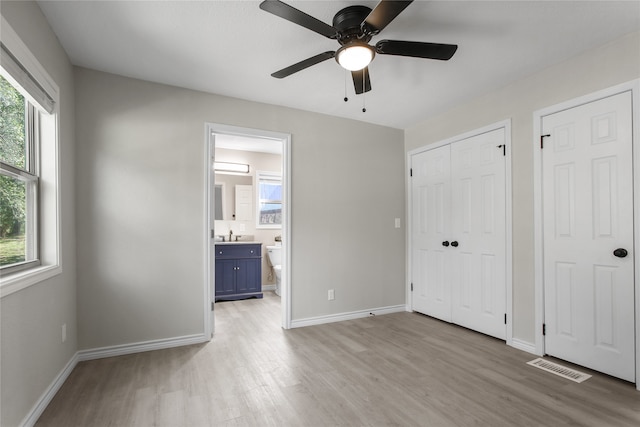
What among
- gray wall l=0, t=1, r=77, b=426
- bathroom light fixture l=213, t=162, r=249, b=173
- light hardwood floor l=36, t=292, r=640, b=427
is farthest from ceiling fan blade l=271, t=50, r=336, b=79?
bathroom light fixture l=213, t=162, r=249, b=173

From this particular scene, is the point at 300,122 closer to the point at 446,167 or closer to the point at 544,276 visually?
the point at 446,167

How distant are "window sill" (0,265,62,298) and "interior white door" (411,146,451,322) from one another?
11.7 ft

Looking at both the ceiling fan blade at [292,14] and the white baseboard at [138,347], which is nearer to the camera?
the ceiling fan blade at [292,14]

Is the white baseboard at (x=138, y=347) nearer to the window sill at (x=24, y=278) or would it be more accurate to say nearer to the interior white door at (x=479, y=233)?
the window sill at (x=24, y=278)

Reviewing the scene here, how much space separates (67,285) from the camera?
2430mm

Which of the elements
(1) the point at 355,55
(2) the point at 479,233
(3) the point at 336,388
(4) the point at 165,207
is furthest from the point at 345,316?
(1) the point at 355,55

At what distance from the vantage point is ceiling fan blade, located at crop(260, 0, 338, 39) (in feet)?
5.09

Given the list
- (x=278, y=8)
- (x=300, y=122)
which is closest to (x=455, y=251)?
(x=300, y=122)

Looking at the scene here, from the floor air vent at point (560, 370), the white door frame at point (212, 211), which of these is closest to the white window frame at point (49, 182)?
the white door frame at point (212, 211)

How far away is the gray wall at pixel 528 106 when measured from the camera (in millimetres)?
2328

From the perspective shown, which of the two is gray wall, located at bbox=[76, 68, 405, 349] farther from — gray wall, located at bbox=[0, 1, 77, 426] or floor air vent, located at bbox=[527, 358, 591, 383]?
floor air vent, located at bbox=[527, 358, 591, 383]

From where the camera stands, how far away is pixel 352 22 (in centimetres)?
192

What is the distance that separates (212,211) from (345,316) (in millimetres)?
1953

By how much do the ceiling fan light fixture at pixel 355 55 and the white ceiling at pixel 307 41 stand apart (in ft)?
0.97
